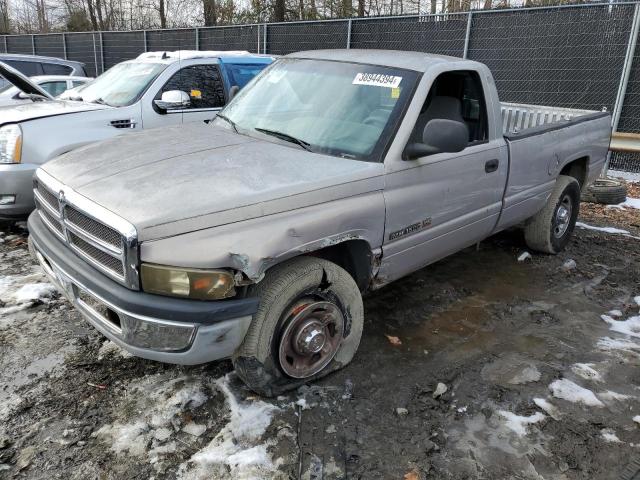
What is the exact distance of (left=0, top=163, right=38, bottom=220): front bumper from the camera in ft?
15.7

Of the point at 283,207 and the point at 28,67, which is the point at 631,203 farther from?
the point at 28,67

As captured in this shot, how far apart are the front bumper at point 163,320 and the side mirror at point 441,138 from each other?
1438 mm

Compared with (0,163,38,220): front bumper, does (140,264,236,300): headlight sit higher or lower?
higher

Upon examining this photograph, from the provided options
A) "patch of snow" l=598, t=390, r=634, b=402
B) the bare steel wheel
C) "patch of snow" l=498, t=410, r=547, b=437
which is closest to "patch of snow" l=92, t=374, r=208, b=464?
the bare steel wheel

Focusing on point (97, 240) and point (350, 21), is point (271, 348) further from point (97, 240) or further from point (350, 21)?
point (350, 21)

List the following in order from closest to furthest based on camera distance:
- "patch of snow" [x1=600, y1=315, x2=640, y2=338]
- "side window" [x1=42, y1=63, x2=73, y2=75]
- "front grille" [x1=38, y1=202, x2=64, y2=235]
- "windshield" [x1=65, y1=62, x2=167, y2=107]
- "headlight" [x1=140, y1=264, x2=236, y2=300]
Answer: "headlight" [x1=140, y1=264, x2=236, y2=300], "front grille" [x1=38, y1=202, x2=64, y2=235], "patch of snow" [x1=600, y1=315, x2=640, y2=338], "windshield" [x1=65, y1=62, x2=167, y2=107], "side window" [x1=42, y1=63, x2=73, y2=75]

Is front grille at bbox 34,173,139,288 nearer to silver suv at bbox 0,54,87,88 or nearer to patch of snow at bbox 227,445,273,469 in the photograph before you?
patch of snow at bbox 227,445,273,469

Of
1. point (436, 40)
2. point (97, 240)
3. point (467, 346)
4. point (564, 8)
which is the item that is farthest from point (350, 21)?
point (97, 240)

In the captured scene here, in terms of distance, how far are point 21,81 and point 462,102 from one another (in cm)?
512

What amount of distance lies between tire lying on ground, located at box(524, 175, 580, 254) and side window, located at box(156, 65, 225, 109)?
3974 mm

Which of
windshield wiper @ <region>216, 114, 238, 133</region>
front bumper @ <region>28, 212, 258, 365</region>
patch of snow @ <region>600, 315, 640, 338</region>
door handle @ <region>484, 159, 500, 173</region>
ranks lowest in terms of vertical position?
patch of snow @ <region>600, 315, 640, 338</region>

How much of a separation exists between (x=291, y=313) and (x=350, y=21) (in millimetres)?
10274

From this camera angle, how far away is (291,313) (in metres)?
2.87

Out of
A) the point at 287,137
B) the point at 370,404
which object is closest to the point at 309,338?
the point at 370,404
